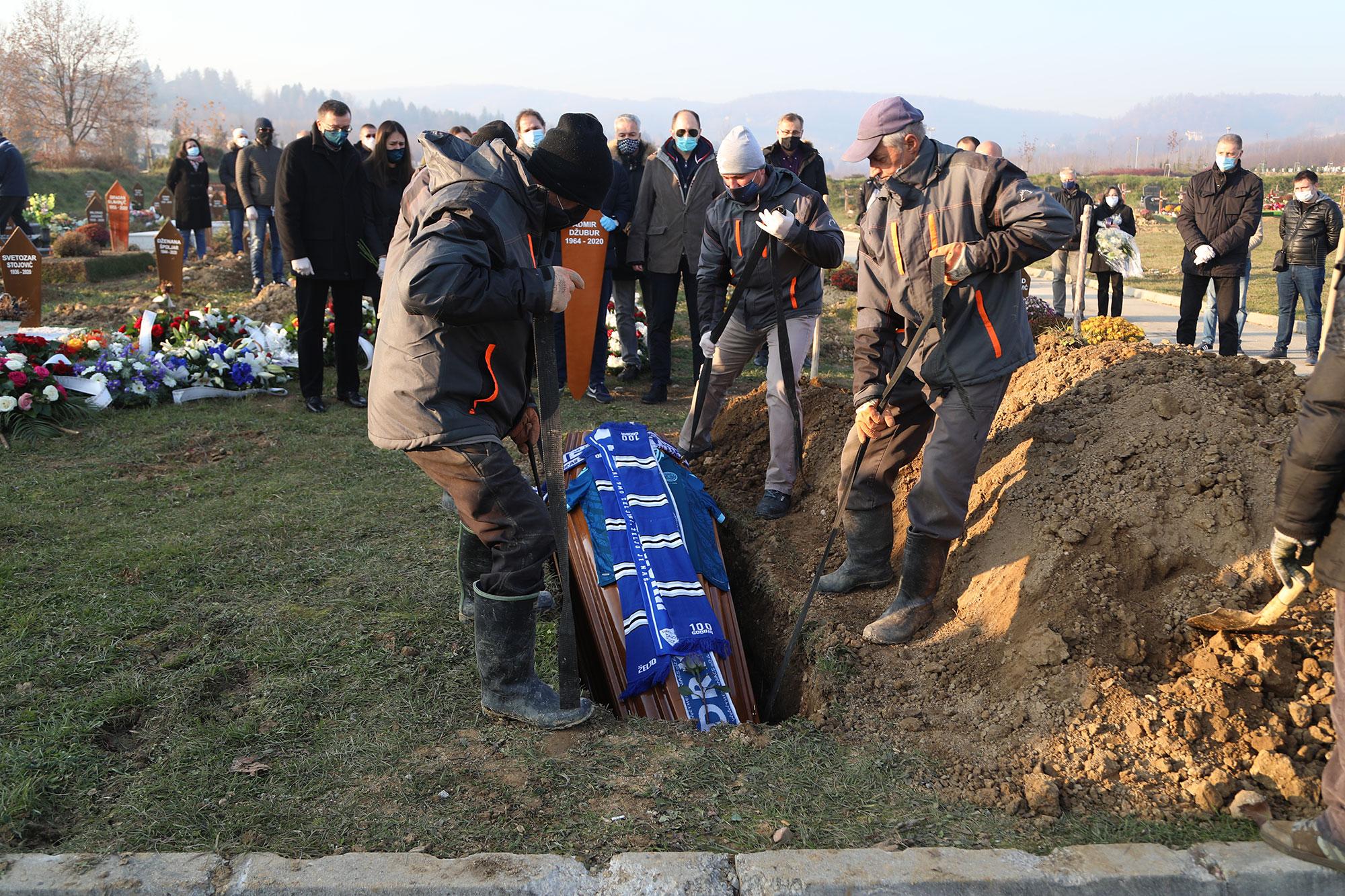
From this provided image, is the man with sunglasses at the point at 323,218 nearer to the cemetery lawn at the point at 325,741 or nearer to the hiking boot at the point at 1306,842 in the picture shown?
the cemetery lawn at the point at 325,741

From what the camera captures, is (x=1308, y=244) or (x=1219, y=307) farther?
(x=1308, y=244)

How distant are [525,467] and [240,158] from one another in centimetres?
845

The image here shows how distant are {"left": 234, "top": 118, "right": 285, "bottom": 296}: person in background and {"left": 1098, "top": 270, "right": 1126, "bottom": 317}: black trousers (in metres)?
9.87

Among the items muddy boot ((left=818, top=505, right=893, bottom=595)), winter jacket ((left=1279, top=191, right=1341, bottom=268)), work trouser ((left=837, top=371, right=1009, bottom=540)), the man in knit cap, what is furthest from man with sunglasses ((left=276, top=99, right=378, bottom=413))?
winter jacket ((left=1279, top=191, right=1341, bottom=268))

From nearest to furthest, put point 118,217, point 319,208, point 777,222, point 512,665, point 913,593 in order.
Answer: point 512,665 → point 913,593 → point 777,222 → point 319,208 → point 118,217

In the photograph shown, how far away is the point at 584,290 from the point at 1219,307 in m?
5.43

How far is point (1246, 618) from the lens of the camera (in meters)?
3.21

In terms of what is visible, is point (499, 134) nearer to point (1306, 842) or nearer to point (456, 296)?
point (456, 296)

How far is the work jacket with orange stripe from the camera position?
3.62m

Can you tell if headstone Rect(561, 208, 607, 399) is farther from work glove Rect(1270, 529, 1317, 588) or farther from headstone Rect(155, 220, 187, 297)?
headstone Rect(155, 220, 187, 297)

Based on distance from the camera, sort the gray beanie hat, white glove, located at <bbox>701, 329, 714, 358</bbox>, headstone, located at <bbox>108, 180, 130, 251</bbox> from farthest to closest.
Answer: headstone, located at <bbox>108, 180, 130, 251</bbox> → white glove, located at <bbox>701, 329, 714, 358</bbox> → the gray beanie hat

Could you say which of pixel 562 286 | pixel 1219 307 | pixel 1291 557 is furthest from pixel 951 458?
pixel 1219 307

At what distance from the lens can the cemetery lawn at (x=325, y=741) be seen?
277 cm

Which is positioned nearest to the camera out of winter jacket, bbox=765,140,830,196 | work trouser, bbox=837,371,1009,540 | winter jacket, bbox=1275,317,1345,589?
winter jacket, bbox=1275,317,1345,589
